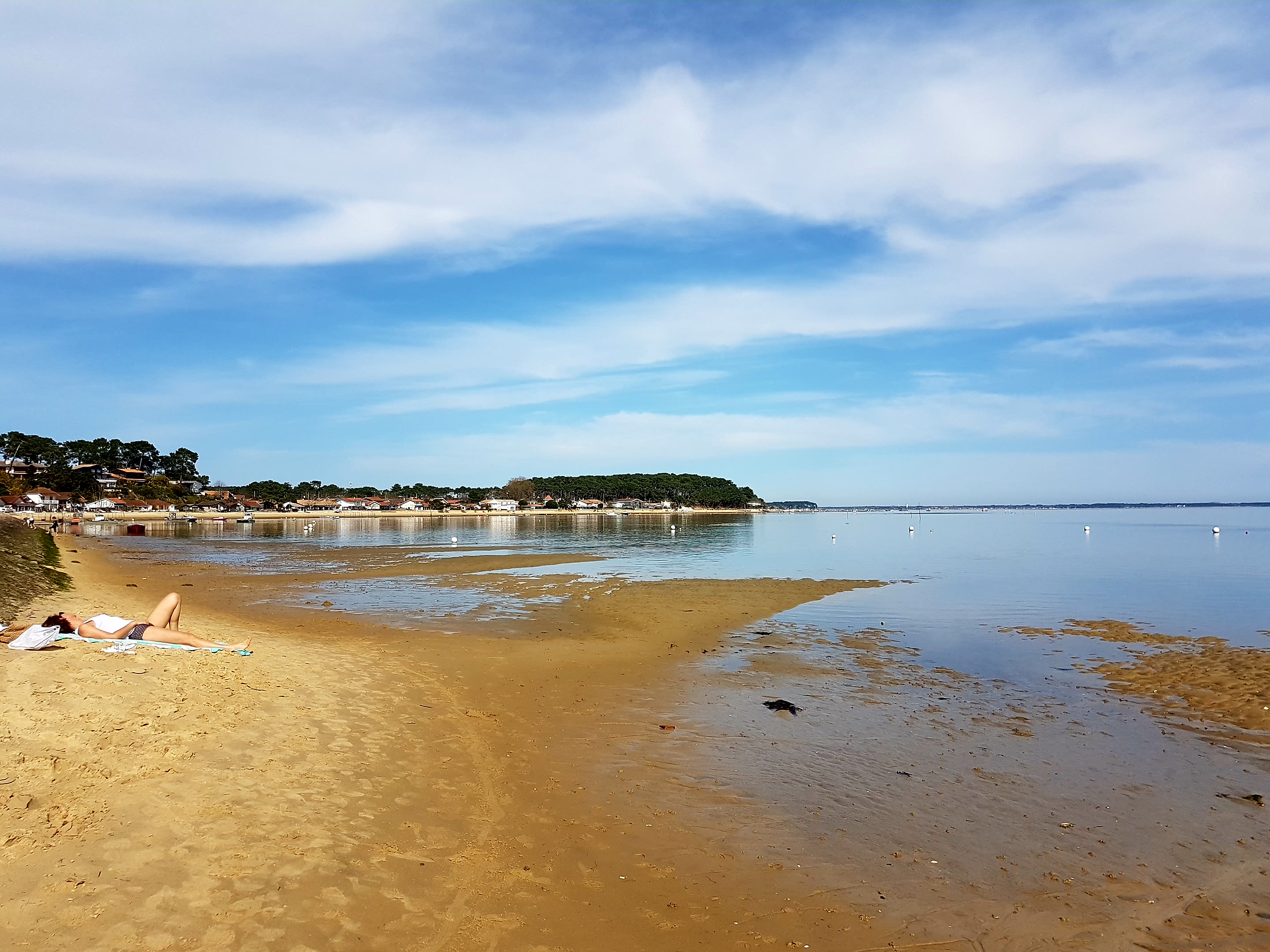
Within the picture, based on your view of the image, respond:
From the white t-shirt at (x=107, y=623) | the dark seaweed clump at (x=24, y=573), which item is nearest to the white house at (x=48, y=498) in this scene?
the dark seaweed clump at (x=24, y=573)

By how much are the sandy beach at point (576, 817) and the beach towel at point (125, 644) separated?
36 cm

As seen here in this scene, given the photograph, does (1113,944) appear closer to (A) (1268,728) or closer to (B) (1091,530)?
(A) (1268,728)

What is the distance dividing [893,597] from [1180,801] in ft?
69.7

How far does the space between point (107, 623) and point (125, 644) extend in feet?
3.68

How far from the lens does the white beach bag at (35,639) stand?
35.6ft

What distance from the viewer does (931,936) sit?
20.2ft

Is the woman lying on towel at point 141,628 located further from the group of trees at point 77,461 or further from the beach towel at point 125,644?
the group of trees at point 77,461

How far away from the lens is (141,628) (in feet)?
41.8

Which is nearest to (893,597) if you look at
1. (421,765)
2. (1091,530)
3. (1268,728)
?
(1268,728)

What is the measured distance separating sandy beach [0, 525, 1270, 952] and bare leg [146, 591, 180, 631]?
1440mm

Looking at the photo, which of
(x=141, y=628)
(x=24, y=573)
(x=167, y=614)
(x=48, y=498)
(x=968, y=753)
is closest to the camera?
(x=968, y=753)

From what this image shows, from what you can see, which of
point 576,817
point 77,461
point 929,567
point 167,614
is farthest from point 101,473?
point 576,817

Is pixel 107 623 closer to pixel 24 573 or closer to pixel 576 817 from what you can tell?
pixel 576 817

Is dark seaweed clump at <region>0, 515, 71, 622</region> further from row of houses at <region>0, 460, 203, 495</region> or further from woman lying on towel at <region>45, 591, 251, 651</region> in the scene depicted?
row of houses at <region>0, 460, 203, 495</region>
